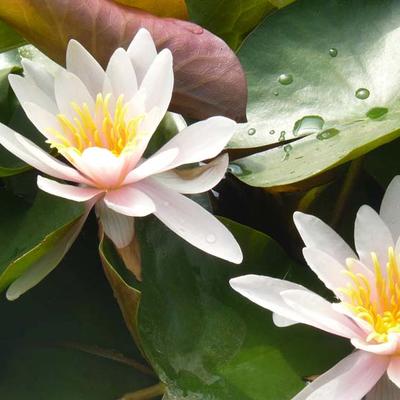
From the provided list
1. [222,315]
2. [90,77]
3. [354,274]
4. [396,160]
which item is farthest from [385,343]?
[90,77]

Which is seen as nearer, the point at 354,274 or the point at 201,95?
the point at 354,274

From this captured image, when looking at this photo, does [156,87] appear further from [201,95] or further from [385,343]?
[385,343]

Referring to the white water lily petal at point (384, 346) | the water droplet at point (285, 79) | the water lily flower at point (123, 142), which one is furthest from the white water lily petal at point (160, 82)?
the white water lily petal at point (384, 346)

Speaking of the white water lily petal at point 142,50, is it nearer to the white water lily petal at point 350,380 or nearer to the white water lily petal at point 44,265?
the white water lily petal at point 44,265

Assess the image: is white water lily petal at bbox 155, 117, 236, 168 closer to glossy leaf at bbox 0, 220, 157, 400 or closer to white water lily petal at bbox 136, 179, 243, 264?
white water lily petal at bbox 136, 179, 243, 264

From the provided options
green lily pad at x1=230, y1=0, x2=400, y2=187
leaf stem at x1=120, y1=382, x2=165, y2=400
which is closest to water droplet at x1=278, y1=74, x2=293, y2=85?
green lily pad at x1=230, y1=0, x2=400, y2=187

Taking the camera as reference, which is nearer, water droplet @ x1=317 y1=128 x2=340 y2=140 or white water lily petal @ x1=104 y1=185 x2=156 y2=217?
white water lily petal @ x1=104 y1=185 x2=156 y2=217
